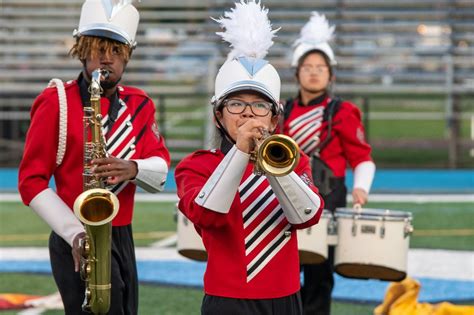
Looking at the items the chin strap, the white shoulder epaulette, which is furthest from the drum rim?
the chin strap

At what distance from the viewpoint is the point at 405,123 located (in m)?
24.5

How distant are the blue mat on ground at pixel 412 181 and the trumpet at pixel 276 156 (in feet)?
32.0

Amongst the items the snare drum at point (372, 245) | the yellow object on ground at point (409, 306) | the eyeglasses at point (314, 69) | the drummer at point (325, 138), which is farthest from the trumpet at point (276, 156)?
the yellow object on ground at point (409, 306)

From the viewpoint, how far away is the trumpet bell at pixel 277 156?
299cm

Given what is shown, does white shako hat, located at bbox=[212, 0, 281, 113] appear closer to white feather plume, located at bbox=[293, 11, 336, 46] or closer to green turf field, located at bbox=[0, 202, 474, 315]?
white feather plume, located at bbox=[293, 11, 336, 46]

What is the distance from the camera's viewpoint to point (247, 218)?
3.44 m

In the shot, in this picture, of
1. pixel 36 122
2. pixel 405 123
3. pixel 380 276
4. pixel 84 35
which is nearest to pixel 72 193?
pixel 36 122

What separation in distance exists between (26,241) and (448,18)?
33.0 ft

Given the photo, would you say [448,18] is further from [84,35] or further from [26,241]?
[84,35]

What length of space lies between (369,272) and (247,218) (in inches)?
88.5

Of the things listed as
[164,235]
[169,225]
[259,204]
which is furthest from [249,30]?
[169,225]

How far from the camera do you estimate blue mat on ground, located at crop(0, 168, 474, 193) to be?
12906mm

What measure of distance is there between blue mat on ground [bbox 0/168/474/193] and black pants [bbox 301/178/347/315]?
684 centimetres

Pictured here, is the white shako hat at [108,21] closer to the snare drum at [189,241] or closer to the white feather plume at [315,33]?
the snare drum at [189,241]
